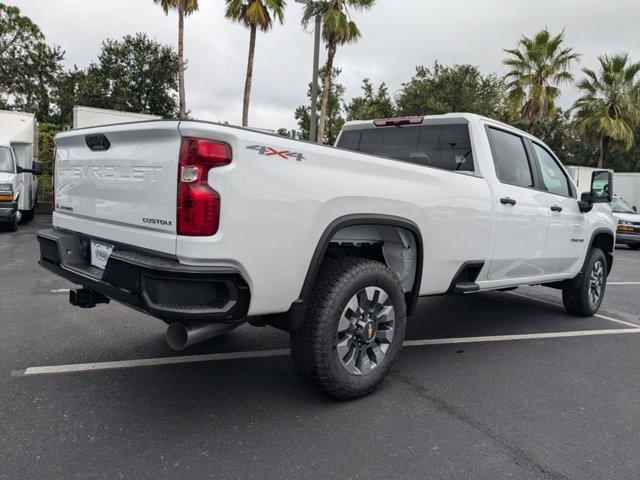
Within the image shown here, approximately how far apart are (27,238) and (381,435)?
10.3 metres

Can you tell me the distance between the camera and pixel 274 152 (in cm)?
258

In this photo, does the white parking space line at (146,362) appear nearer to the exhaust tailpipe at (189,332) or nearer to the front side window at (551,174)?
the exhaust tailpipe at (189,332)

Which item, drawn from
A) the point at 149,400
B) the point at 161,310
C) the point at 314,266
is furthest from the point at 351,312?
the point at 149,400

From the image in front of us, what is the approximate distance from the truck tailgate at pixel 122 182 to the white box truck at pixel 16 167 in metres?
7.58

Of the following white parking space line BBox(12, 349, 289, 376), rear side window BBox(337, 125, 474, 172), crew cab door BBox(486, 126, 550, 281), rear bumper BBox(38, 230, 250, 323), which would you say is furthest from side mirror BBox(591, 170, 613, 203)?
rear bumper BBox(38, 230, 250, 323)

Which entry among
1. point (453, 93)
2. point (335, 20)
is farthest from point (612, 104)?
point (335, 20)

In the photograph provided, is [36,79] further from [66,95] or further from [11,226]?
[11,226]

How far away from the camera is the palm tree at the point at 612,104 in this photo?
76.0ft

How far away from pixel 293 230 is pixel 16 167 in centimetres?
1142

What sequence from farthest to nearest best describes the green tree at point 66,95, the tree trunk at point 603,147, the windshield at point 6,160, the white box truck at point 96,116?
1. the green tree at point 66,95
2. the tree trunk at point 603,147
3. the white box truck at point 96,116
4. the windshield at point 6,160

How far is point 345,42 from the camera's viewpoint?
56.4ft

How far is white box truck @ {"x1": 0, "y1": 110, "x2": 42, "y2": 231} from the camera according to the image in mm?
11062

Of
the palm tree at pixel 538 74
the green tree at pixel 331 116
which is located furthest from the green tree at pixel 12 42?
the palm tree at pixel 538 74

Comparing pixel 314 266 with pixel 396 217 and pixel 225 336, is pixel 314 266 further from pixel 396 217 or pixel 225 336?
pixel 225 336
